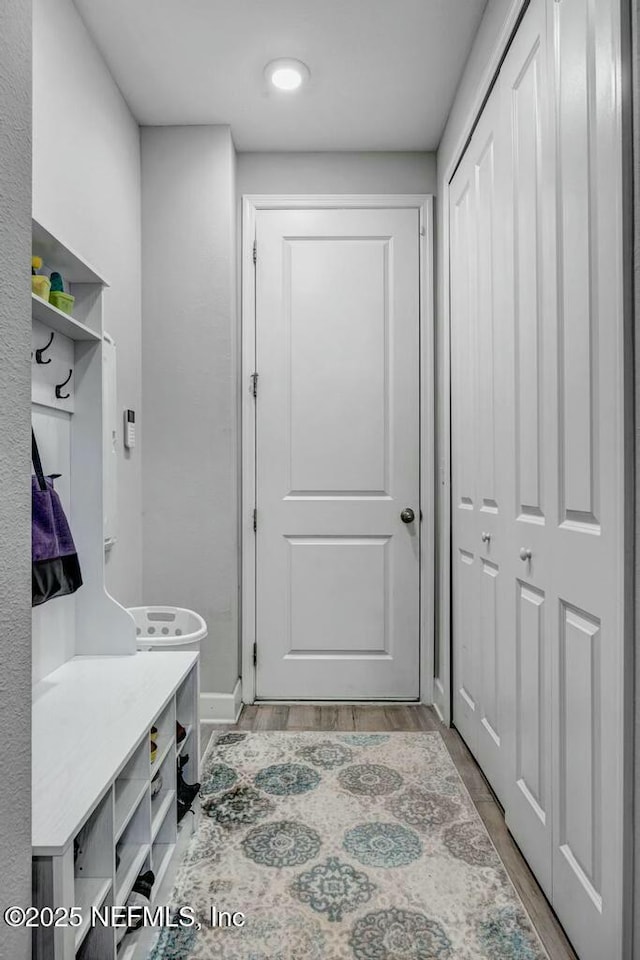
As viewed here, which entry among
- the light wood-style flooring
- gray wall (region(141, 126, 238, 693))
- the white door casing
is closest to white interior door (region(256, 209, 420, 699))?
the white door casing

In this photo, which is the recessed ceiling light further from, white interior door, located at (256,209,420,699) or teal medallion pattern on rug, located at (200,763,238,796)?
teal medallion pattern on rug, located at (200,763,238,796)

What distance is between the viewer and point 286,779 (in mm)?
2230

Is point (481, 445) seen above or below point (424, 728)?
above

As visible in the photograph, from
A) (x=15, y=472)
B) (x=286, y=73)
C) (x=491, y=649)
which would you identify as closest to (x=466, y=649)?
(x=491, y=649)

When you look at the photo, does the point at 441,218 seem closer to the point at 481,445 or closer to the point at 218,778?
the point at 481,445

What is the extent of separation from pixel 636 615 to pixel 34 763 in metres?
1.18

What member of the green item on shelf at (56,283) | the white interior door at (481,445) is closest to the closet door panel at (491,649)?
the white interior door at (481,445)

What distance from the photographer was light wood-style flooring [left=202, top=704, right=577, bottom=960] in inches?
63.5

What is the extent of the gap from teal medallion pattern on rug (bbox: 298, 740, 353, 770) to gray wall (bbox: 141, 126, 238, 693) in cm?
51

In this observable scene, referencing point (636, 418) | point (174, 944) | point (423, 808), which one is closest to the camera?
point (636, 418)

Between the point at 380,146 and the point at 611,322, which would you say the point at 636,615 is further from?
the point at 380,146

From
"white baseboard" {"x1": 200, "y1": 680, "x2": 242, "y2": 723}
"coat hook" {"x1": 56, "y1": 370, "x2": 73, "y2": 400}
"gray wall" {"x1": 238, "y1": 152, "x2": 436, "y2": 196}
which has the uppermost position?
"gray wall" {"x1": 238, "y1": 152, "x2": 436, "y2": 196}

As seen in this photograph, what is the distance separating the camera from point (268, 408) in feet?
9.82

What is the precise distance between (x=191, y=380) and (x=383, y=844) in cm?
196
